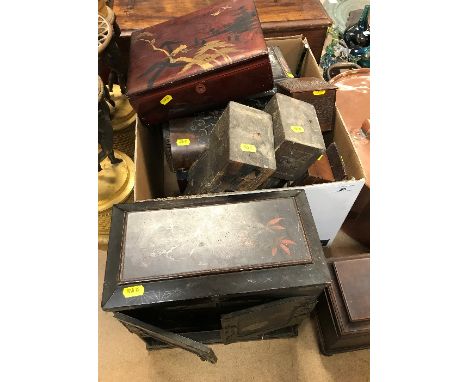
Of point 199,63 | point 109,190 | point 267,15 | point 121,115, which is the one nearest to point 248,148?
Result: point 199,63

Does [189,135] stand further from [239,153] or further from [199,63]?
[239,153]

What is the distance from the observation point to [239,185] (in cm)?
147

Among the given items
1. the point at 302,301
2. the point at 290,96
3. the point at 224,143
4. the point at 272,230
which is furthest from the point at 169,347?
the point at 290,96

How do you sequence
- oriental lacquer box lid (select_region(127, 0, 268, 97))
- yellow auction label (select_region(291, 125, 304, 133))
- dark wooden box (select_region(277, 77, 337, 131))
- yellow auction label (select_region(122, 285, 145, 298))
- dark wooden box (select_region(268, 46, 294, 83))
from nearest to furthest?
yellow auction label (select_region(122, 285, 145, 298)) → yellow auction label (select_region(291, 125, 304, 133)) → oriental lacquer box lid (select_region(127, 0, 268, 97)) → dark wooden box (select_region(277, 77, 337, 131)) → dark wooden box (select_region(268, 46, 294, 83))

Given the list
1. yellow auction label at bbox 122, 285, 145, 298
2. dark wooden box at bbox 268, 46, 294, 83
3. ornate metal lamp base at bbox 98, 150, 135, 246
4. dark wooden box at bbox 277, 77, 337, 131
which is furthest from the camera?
ornate metal lamp base at bbox 98, 150, 135, 246

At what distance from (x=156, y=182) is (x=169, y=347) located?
88 centimetres

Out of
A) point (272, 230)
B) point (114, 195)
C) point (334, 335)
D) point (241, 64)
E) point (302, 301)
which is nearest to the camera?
point (272, 230)

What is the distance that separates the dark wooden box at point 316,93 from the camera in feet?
5.71

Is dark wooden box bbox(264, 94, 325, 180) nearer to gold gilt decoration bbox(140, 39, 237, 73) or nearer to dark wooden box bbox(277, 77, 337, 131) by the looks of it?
dark wooden box bbox(277, 77, 337, 131)

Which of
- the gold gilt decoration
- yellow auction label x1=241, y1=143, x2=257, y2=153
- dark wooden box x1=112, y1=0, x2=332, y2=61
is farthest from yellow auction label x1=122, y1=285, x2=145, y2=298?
dark wooden box x1=112, y1=0, x2=332, y2=61

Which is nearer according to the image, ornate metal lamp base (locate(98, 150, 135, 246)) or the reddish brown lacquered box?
the reddish brown lacquered box

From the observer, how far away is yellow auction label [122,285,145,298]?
122 cm

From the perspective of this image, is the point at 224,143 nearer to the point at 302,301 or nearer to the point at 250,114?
the point at 250,114

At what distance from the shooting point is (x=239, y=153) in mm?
1343
